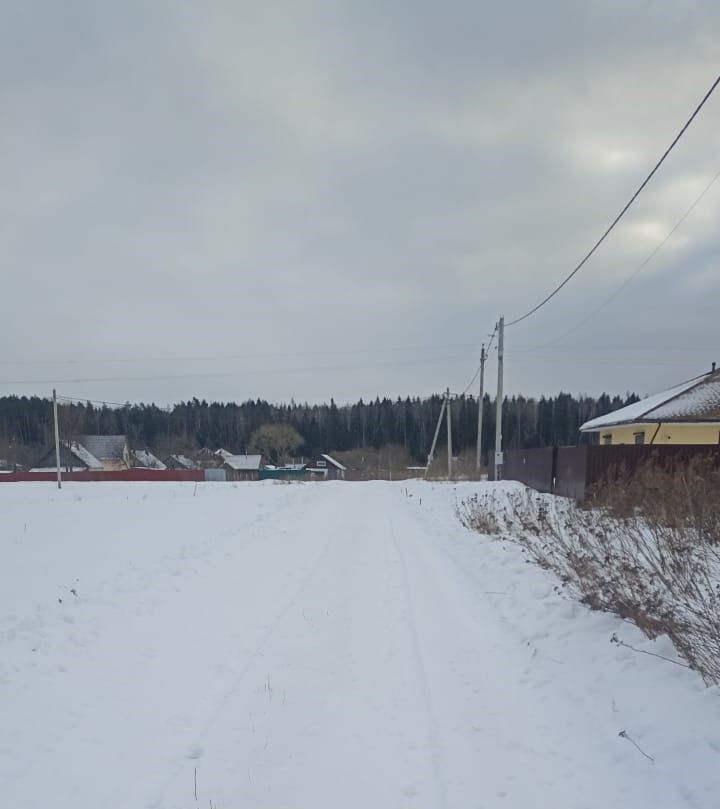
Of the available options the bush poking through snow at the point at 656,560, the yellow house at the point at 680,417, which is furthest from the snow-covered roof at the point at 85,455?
the bush poking through snow at the point at 656,560

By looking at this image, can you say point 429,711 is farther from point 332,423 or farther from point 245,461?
point 332,423

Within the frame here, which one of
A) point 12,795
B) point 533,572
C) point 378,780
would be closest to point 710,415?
point 533,572

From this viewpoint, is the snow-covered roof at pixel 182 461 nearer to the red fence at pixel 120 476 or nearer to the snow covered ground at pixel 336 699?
the red fence at pixel 120 476

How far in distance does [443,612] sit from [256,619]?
2.18m

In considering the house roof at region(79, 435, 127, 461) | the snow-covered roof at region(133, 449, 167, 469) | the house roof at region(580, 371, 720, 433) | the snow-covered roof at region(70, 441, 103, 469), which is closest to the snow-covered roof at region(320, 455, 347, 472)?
the snow-covered roof at region(133, 449, 167, 469)

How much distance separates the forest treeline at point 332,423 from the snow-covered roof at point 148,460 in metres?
5.20

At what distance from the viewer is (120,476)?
53500 mm

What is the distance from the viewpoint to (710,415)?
69.6 feet

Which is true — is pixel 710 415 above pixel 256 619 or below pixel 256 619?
above

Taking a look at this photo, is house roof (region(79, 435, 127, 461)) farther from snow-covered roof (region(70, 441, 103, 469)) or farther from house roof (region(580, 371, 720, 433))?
house roof (region(580, 371, 720, 433))

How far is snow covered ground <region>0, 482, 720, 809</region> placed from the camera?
2973 mm

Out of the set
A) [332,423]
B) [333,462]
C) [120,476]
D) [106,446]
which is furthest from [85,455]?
[332,423]

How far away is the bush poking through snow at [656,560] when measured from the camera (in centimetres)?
427

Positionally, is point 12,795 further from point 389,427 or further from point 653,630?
point 389,427
